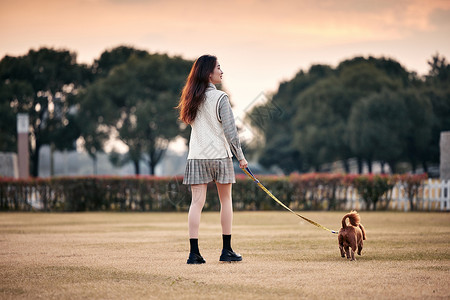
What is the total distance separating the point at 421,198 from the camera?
22797 mm

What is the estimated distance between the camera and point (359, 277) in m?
6.31

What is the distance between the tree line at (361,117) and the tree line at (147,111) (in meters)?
0.09

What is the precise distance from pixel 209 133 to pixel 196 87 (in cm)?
55

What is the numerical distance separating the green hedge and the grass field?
12278 millimetres

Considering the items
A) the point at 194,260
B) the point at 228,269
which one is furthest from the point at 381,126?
the point at 228,269

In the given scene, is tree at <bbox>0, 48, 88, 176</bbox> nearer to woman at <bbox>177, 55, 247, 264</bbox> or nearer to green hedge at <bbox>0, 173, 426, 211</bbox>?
green hedge at <bbox>0, 173, 426, 211</bbox>

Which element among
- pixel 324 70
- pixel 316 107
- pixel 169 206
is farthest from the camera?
pixel 324 70

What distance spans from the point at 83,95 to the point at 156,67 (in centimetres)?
590

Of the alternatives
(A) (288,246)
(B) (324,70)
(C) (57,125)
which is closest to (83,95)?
(C) (57,125)

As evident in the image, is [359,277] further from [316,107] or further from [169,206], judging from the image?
[316,107]

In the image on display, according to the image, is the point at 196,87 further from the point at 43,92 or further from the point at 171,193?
the point at 43,92

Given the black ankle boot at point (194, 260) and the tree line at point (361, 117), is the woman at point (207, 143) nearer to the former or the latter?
the black ankle boot at point (194, 260)

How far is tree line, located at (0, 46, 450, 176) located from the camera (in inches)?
2015

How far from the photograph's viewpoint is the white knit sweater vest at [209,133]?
7688mm
